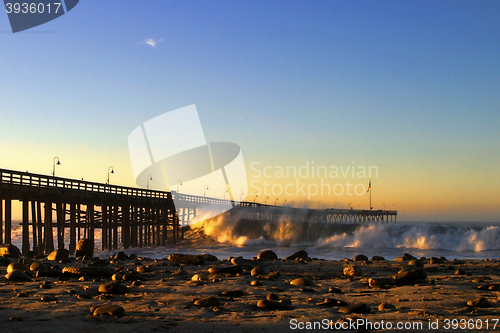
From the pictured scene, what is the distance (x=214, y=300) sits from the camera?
7.96m

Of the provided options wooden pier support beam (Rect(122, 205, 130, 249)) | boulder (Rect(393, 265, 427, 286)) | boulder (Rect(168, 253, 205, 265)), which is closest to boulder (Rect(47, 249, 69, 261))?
boulder (Rect(168, 253, 205, 265))

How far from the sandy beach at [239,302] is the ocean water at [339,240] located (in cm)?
1705

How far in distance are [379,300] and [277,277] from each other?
166 inches

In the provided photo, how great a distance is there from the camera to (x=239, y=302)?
8.36m

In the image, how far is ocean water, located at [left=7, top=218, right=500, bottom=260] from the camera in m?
34.3

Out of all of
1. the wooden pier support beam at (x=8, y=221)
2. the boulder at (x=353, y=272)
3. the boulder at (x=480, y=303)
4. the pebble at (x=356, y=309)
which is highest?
the wooden pier support beam at (x=8, y=221)

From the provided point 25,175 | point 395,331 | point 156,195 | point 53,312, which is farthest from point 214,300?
point 156,195

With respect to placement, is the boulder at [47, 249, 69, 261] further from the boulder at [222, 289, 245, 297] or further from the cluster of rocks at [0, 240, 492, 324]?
the boulder at [222, 289, 245, 297]

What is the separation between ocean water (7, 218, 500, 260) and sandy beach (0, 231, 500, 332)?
671 inches

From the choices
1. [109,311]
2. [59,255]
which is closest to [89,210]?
[59,255]

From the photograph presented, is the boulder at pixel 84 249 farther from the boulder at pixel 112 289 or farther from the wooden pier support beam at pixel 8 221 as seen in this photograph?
the boulder at pixel 112 289

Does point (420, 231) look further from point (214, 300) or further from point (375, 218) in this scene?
point (375, 218)

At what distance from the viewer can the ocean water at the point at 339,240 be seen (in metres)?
34.3

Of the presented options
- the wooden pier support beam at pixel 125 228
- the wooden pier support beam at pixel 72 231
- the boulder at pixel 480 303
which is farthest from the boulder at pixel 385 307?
the wooden pier support beam at pixel 125 228
